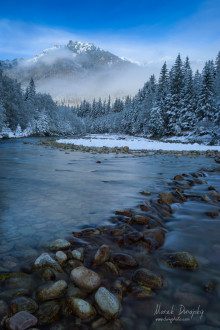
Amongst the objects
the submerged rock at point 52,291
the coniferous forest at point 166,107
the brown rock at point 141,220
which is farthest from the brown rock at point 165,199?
the coniferous forest at point 166,107

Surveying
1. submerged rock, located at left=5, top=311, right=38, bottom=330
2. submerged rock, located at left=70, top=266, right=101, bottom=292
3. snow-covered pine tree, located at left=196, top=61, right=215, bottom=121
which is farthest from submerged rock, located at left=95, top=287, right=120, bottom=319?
snow-covered pine tree, located at left=196, top=61, right=215, bottom=121

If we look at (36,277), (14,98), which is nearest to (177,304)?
(36,277)

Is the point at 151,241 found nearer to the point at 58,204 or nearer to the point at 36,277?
the point at 36,277

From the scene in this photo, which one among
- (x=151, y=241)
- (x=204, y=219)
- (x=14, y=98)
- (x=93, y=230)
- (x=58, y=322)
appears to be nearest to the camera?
(x=58, y=322)

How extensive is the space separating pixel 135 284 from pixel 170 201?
2.45 m

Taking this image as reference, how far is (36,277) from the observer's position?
1.83 metres

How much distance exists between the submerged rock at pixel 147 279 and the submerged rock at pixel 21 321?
892 mm


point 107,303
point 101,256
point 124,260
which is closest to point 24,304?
point 107,303

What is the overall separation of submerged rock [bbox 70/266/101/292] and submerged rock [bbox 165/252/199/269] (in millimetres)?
790

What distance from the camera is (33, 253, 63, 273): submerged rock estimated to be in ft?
6.35

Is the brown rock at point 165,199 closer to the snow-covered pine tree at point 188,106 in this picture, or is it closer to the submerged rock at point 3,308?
the submerged rock at point 3,308

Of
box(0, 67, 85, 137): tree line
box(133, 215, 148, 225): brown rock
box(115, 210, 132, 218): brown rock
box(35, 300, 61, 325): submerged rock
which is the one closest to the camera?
box(35, 300, 61, 325): submerged rock

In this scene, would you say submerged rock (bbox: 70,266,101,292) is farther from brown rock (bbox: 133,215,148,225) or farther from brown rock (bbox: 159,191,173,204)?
brown rock (bbox: 159,191,173,204)

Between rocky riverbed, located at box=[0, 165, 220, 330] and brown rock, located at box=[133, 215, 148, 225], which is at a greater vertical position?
brown rock, located at box=[133, 215, 148, 225]
